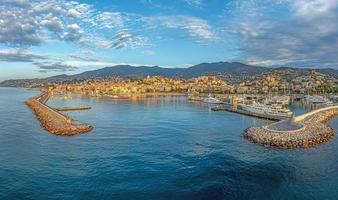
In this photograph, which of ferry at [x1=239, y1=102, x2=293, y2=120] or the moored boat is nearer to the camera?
ferry at [x1=239, y1=102, x2=293, y2=120]

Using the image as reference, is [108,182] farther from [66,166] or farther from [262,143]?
[262,143]

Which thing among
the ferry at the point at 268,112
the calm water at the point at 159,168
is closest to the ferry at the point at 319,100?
the ferry at the point at 268,112

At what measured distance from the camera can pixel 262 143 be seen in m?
41.1

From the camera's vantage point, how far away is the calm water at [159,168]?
82.6 ft

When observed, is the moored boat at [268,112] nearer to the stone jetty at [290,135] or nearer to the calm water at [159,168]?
the stone jetty at [290,135]

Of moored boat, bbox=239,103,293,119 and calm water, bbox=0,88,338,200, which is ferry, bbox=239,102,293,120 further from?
calm water, bbox=0,88,338,200

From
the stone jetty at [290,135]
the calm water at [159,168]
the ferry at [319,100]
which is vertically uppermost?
the ferry at [319,100]

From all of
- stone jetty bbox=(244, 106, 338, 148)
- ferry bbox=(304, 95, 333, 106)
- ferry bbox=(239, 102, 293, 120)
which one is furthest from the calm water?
ferry bbox=(304, 95, 333, 106)

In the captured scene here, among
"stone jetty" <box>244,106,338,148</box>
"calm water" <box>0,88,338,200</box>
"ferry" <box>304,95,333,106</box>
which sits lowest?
"calm water" <box>0,88,338,200</box>

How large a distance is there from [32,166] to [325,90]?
477 ft

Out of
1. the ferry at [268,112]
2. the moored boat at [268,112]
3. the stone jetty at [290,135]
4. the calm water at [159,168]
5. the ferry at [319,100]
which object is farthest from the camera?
the ferry at [319,100]

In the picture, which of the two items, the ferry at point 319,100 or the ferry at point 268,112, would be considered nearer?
the ferry at point 268,112

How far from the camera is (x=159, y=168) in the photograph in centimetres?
3114

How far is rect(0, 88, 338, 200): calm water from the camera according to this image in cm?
2519
